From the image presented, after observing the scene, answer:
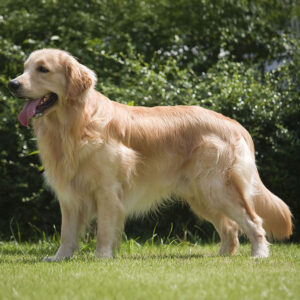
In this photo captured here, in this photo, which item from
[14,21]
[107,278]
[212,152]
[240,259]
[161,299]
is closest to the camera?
[161,299]

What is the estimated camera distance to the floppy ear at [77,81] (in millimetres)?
4832

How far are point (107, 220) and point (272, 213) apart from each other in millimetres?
1660

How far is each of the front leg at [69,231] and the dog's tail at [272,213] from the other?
1774mm

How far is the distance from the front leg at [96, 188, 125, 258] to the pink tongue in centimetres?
91

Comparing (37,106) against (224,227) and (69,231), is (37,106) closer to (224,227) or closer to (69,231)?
(69,231)

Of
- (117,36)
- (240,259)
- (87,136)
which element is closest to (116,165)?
(87,136)

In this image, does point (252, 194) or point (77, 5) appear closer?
point (252, 194)

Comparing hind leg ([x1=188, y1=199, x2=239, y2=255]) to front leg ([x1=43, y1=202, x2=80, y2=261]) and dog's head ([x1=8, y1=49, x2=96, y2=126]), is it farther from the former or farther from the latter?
dog's head ([x1=8, y1=49, x2=96, y2=126])

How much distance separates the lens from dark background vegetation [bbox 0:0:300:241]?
22.5 ft

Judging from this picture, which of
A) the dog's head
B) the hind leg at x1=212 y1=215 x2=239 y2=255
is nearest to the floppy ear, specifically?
the dog's head

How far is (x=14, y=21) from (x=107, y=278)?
17.3 feet

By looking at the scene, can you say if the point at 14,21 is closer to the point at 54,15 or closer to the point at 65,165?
the point at 54,15

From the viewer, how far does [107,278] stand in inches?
146

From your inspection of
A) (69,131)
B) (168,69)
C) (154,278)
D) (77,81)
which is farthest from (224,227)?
(168,69)
